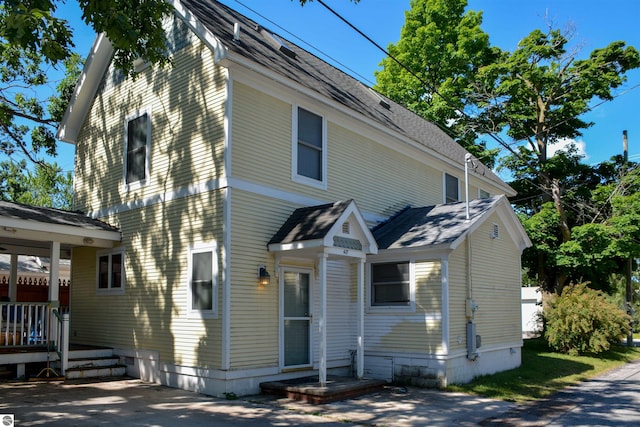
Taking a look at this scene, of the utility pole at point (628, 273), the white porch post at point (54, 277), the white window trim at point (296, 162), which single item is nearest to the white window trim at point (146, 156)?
the white porch post at point (54, 277)

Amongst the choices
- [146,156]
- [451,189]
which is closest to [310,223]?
[146,156]

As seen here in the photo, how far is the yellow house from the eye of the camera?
34.4 ft

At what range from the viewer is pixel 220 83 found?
10.8 metres

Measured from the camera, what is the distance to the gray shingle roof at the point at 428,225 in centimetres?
1236

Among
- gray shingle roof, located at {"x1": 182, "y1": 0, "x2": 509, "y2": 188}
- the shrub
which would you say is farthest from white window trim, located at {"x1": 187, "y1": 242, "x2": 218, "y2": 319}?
the shrub

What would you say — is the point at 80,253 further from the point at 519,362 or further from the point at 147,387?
the point at 519,362

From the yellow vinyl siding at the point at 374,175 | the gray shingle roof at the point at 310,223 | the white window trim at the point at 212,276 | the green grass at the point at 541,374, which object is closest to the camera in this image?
the white window trim at the point at 212,276

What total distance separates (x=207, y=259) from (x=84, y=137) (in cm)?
679

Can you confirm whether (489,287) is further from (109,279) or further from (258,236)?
(109,279)

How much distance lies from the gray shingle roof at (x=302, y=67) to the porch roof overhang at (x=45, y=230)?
5.22 meters

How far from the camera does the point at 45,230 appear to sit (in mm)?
11383

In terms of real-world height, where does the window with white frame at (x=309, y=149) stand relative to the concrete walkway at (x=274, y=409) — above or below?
above

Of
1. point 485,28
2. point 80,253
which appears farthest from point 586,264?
point 80,253

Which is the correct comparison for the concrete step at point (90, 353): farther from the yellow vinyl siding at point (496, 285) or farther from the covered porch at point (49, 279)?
the yellow vinyl siding at point (496, 285)
